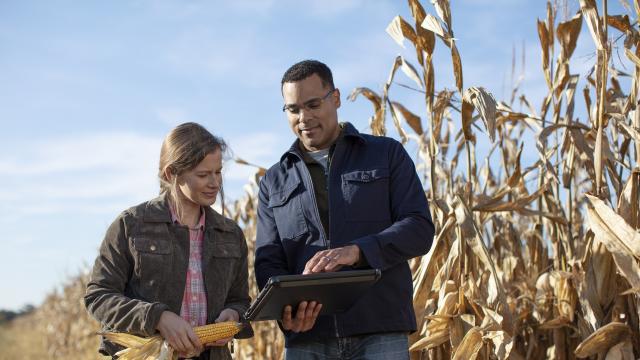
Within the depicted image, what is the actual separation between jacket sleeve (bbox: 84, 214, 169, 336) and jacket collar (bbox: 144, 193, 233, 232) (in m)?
0.09

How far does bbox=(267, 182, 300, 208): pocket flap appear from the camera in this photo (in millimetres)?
2586

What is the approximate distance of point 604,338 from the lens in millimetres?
3105

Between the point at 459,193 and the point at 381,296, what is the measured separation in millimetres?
902

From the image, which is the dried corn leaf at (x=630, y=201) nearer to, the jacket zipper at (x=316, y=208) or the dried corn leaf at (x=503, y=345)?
the dried corn leaf at (x=503, y=345)

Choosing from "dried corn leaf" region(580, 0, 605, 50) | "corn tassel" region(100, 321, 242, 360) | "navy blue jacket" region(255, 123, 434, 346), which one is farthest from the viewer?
"dried corn leaf" region(580, 0, 605, 50)

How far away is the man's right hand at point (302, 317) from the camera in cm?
218

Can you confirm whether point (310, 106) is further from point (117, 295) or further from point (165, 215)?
point (117, 295)

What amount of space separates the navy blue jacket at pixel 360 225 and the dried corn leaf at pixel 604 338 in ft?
3.57

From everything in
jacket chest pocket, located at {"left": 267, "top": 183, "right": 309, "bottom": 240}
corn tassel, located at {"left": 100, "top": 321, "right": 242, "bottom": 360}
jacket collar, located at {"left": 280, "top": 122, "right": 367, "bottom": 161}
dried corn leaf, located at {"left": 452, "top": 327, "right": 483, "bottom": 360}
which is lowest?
dried corn leaf, located at {"left": 452, "top": 327, "right": 483, "bottom": 360}

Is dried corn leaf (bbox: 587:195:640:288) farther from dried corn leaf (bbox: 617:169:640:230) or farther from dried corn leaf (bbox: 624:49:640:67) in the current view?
dried corn leaf (bbox: 624:49:640:67)

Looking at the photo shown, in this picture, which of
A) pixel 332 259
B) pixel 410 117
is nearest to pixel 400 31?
pixel 410 117

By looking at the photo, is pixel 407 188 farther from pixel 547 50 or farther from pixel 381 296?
pixel 547 50

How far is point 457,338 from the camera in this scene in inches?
123

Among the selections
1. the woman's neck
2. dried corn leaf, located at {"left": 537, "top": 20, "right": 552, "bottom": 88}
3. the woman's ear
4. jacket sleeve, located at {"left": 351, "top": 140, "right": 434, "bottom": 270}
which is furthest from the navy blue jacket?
dried corn leaf, located at {"left": 537, "top": 20, "right": 552, "bottom": 88}
